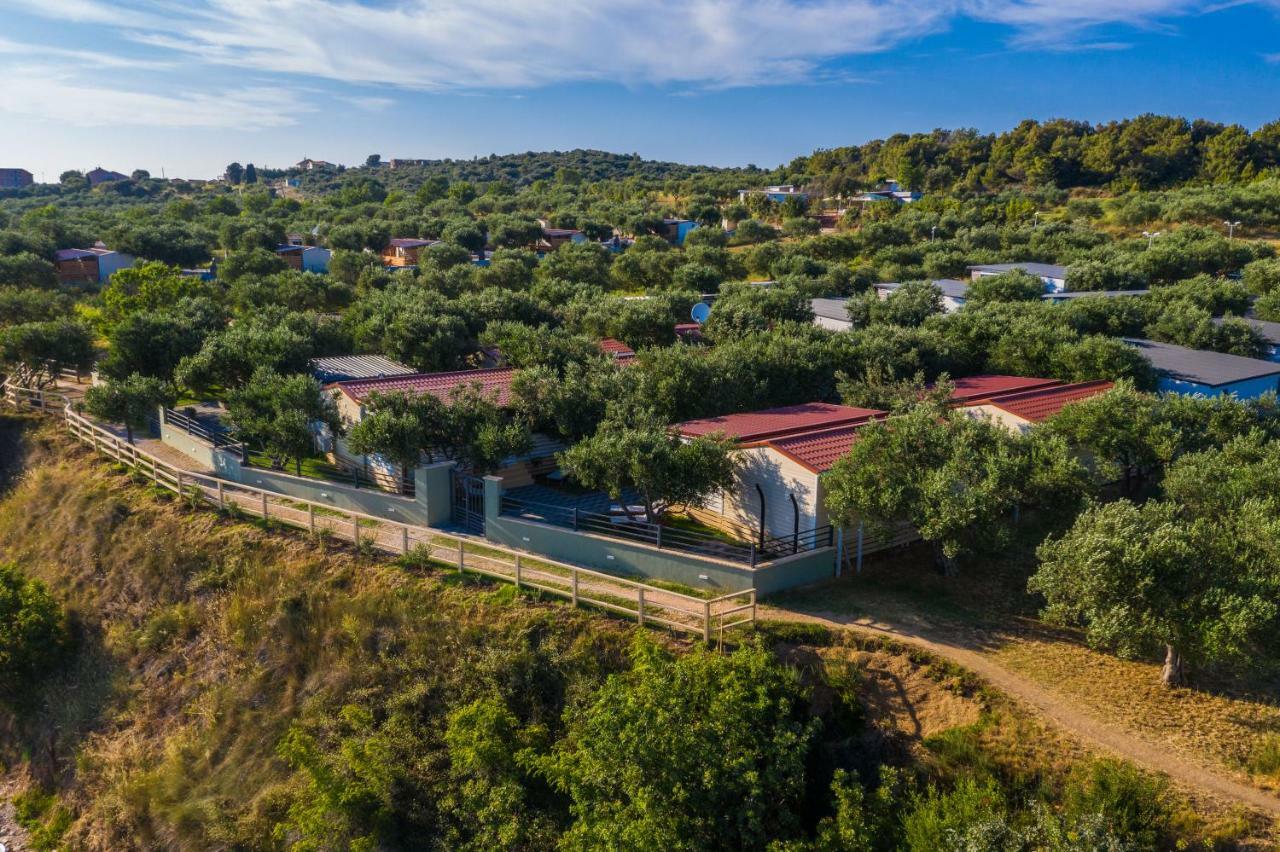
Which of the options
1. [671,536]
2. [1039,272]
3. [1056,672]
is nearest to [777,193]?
[1039,272]

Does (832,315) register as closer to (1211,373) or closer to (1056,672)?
(1211,373)

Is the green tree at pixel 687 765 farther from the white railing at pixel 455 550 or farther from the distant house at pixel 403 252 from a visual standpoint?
the distant house at pixel 403 252

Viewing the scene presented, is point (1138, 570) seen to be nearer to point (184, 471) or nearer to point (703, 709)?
point (703, 709)

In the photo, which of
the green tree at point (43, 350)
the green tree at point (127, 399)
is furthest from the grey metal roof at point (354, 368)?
the green tree at point (43, 350)

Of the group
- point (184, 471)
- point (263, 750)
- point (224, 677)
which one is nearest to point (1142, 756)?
point (263, 750)

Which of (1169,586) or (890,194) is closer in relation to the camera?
(1169,586)

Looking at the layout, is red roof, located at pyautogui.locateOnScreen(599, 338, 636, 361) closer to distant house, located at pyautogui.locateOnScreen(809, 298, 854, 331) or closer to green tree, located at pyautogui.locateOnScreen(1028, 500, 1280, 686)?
distant house, located at pyautogui.locateOnScreen(809, 298, 854, 331)
